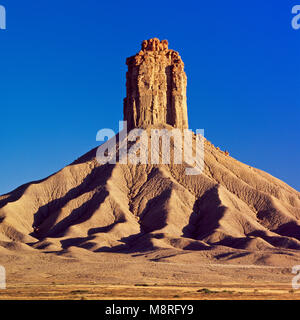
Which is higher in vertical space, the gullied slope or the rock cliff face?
the rock cliff face

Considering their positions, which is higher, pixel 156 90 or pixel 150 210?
pixel 156 90

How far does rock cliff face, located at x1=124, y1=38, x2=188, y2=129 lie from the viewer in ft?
465

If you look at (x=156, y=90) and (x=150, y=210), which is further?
(x=156, y=90)

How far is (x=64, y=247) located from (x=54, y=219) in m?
14.8

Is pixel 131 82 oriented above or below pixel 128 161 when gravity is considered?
above

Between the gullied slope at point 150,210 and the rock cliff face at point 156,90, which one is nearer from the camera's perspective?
the gullied slope at point 150,210

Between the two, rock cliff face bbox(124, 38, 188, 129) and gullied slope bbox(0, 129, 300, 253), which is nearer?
gullied slope bbox(0, 129, 300, 253)

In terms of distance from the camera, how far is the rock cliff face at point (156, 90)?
465 feet

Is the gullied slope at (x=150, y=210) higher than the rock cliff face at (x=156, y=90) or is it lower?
lower

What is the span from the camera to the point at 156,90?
143000 millimetres

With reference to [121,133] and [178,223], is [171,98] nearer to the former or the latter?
[121,133]
